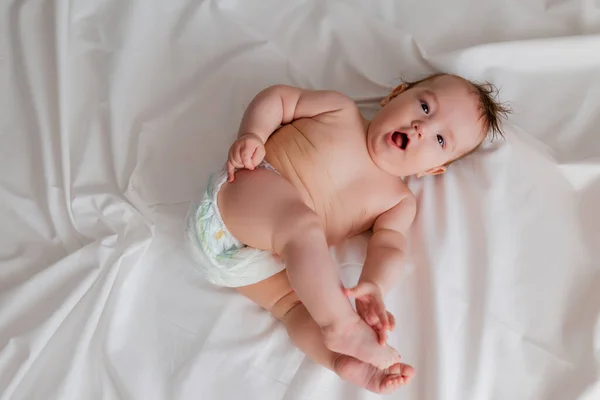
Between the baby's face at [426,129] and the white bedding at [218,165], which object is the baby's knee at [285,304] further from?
the baby's face at [426,129]

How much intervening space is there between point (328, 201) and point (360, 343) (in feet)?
1.05

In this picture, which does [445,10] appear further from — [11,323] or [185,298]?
[11,323]

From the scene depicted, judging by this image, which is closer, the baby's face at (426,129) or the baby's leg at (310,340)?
the baby's leg at (310,340)

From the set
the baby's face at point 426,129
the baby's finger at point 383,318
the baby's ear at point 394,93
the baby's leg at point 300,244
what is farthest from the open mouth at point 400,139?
the baby's finger at point 383,318

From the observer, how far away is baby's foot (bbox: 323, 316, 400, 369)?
1013mm

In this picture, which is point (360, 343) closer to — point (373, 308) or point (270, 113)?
point (373, 308)

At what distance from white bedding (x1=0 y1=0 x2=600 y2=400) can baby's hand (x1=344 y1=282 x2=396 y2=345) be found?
0.16 m

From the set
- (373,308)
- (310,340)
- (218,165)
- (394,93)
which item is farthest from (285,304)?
(394,93)

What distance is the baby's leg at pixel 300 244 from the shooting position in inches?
39.9

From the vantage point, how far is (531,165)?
131 cm

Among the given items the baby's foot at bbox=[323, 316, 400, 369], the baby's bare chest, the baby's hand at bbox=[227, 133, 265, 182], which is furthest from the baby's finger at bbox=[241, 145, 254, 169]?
the baby's foot at bbox=[323, 316, 400, 369]

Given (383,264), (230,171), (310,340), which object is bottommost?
(310,340)

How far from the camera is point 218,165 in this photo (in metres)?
1.36

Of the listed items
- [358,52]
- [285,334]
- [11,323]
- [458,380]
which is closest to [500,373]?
[458,380]
